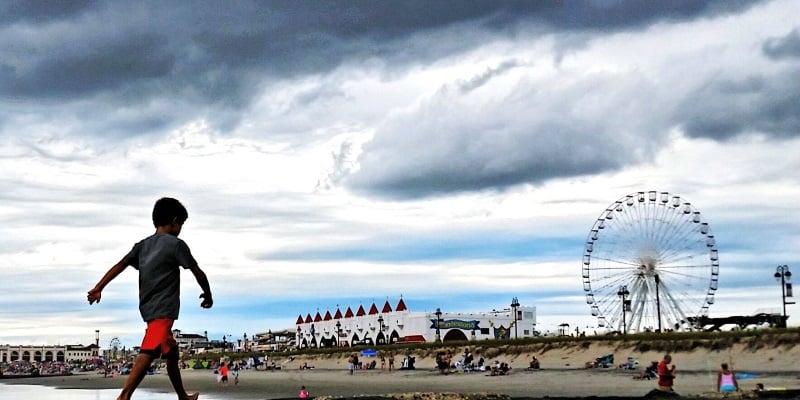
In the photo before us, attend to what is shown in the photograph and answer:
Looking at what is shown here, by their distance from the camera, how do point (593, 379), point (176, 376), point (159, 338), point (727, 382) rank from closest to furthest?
1. point (159, 338)
2. point (176, 376)
3. point (727, 382)
4. point (593, 379)

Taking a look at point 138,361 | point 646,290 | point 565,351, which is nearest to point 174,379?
point 138,361

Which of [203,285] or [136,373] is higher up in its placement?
[203,285]

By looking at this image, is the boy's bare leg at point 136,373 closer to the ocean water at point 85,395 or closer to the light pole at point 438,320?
the ocean water at point 85,395

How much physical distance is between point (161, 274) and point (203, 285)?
265mm

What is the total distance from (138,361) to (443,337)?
8697 cm

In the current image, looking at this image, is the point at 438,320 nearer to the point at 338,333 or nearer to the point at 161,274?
the point at 338,333

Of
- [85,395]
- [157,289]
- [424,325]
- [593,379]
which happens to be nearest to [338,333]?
[424,325]

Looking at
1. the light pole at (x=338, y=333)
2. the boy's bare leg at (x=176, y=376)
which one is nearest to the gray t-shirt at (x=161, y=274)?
the boy's bare leg at (x=176, y=376)

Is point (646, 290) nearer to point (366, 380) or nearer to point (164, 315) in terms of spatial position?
point (366, 380)

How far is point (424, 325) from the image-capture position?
90.6 meters

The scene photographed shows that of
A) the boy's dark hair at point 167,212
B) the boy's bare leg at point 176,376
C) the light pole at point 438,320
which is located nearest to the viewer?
the boy's bare leg at point 176,376

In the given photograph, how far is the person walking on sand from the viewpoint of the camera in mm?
4965

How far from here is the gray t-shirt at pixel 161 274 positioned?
501 cm

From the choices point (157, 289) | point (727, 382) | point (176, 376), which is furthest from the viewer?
point (727, 382)
